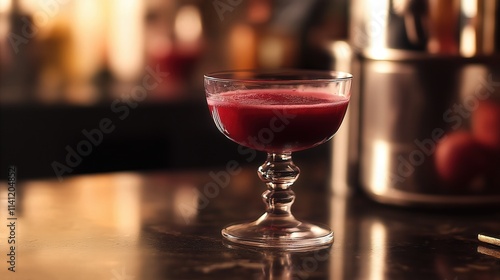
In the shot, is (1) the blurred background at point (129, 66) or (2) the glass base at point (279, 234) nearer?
(2) the glass base at point (279, 234)

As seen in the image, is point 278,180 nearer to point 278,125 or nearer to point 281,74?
point 278,125

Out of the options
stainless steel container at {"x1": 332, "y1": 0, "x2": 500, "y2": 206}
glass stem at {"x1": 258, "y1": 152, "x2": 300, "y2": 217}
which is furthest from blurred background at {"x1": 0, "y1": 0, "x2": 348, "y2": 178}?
glass stem at {"x1": 258, "y1": 152, "x2": 300, "y2": 217}

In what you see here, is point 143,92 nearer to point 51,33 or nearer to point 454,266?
point 51,33

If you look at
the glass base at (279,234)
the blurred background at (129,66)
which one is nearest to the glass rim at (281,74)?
the glass base at (279,234)

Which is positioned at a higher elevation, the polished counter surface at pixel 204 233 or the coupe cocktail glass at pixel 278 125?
the coupe cocktail glass at pixel 278 125

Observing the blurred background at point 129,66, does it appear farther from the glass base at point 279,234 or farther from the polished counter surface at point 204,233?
the glass base at point 279,234

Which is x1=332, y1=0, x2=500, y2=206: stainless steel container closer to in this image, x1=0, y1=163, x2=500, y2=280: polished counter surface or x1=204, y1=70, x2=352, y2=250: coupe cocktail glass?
x1=0, y1=163, x2=500, y2=280: polished counter surface

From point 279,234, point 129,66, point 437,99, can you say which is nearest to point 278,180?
point 279,234

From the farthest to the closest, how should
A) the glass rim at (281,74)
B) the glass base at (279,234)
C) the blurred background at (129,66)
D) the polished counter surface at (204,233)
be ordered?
the blurred background at (129,66), the glass rim at (281,74), the glass base at (279,234), the polished counter surface at (204,233)

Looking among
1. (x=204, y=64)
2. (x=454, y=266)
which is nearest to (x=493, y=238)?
(x=454, y=266)
